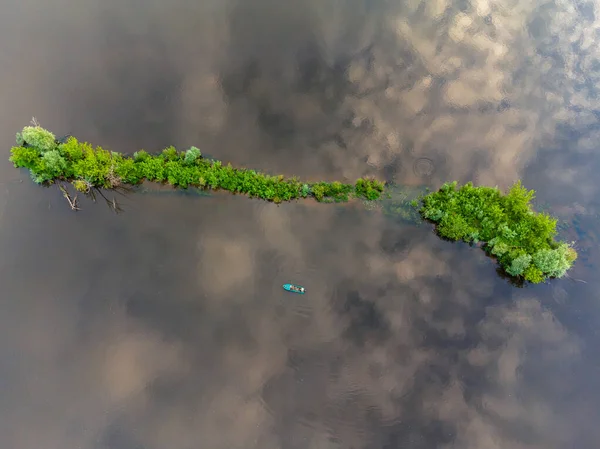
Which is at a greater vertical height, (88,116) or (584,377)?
(88,116)

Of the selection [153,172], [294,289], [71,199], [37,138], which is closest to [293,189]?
[294,289]

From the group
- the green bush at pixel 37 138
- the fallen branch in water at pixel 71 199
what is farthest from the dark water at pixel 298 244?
the green bush at pixel 37 138

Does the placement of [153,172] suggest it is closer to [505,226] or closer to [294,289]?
[294,289]

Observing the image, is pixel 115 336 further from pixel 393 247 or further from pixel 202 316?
pixel 393 247

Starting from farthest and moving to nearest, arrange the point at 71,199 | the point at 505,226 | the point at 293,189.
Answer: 1. the point at 293,189
2. the point at 71,199
3. the point at 505,226

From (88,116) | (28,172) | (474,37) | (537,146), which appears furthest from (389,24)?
(28,172)

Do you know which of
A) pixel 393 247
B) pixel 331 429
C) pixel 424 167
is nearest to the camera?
pixel 331 429
